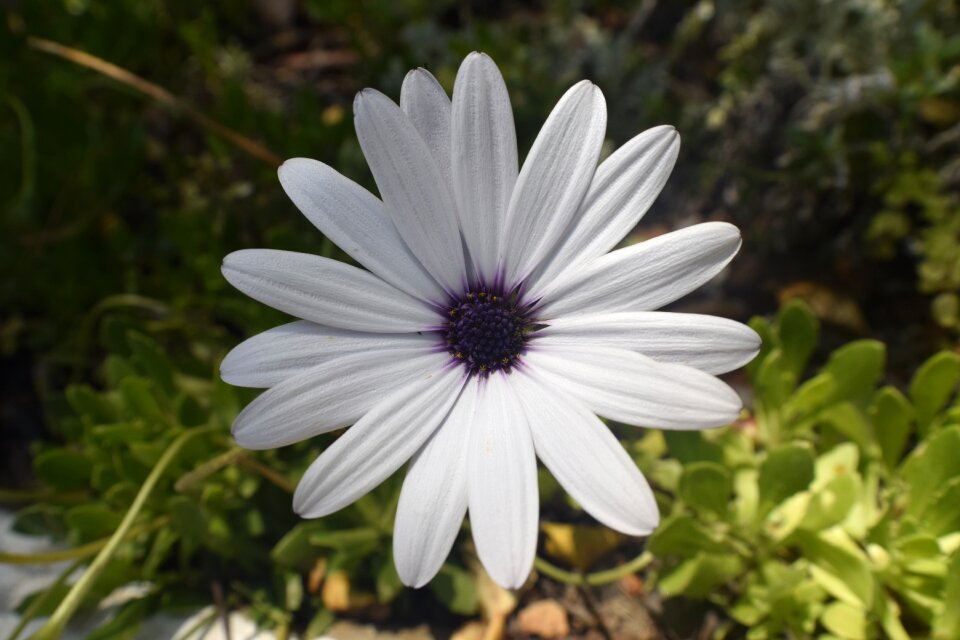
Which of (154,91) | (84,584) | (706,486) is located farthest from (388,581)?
(154,91)

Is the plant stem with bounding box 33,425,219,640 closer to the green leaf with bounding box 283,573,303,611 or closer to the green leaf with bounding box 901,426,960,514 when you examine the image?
the green leaf with bounding box 283,573,303,611

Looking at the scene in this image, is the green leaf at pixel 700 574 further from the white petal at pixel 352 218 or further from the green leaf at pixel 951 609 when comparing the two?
the white petal at pixel 352 218

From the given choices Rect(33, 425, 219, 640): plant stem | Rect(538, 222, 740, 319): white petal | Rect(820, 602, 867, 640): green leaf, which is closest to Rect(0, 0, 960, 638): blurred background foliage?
Rect(820, 602, 867, 640): green leaf

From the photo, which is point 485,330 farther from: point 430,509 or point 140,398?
point 140,398

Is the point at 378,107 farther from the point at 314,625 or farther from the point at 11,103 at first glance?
the point at 11,103

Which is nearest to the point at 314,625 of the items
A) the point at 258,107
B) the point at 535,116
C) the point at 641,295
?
the point at 641,295
